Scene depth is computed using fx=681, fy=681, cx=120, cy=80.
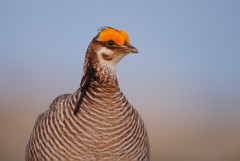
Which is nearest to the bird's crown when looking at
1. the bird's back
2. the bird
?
the bird

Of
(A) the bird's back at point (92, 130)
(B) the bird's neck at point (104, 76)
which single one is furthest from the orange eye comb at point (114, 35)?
(A) the bird's back at point (92, 130)

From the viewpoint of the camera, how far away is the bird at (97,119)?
521 centimetres

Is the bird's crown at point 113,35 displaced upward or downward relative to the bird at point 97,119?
upward

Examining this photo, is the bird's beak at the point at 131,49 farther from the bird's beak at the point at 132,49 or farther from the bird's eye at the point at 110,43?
the bird's eye at the point at 110,43

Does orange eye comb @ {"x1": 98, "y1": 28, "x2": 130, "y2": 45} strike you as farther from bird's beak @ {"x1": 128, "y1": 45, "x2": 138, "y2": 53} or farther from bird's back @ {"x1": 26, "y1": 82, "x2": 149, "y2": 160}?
bird's back @ {"x1": 26, "y1": 82, "x2": 149, "y2": 160}

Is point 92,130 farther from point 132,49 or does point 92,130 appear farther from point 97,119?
point 132,49

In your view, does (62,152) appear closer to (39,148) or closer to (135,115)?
(39,148)

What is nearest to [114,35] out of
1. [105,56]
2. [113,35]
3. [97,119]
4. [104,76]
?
[113,35]

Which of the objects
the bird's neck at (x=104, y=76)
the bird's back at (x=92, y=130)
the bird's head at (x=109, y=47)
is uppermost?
the bird's head at (x=109, y=47)

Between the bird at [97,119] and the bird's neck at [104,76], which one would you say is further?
the bird's neck at [104,76]

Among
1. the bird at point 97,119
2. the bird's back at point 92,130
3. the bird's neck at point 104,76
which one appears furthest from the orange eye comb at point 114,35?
the bird's back at point 92,130

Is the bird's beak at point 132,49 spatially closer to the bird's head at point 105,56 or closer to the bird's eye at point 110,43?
the bird's head at point 105,56

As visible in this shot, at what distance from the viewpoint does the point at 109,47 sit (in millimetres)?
5289

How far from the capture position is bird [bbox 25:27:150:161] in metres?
5.21
